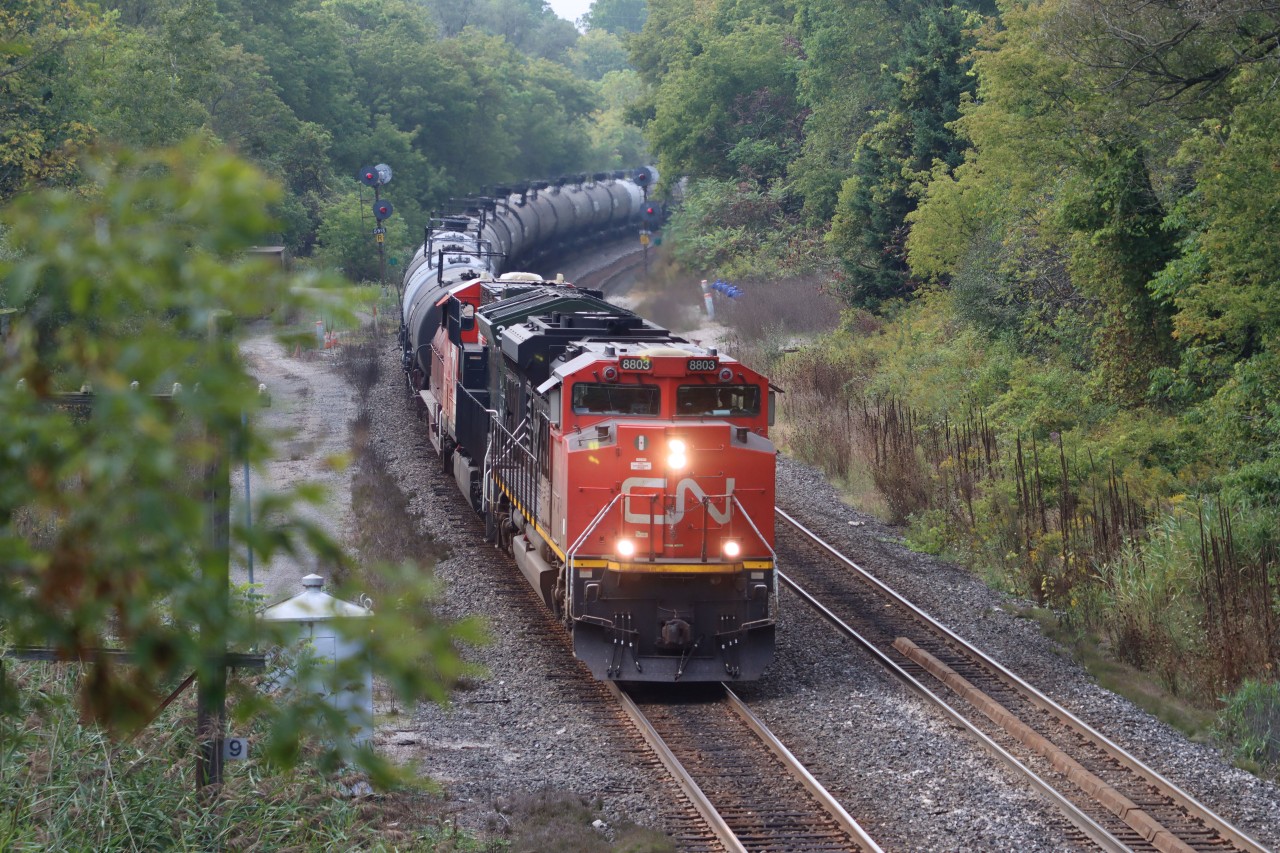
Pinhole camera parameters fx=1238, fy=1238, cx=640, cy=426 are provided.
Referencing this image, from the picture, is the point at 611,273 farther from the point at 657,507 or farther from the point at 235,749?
the point at 235,749

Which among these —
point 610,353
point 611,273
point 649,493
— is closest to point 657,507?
point 649,493

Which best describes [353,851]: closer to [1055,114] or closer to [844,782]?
[844,782]

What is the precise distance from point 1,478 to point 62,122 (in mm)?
28936

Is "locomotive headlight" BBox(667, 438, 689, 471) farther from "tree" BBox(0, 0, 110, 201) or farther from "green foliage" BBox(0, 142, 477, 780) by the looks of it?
"tree" BBox(0, 0, 110, 201)

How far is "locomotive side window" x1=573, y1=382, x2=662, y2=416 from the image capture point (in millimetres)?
12016

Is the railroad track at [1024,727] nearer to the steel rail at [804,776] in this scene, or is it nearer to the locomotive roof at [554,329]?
the steel rail at [804,776]

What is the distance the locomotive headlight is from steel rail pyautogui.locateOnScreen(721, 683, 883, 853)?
2.38 metres

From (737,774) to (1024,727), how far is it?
2791 millimetres

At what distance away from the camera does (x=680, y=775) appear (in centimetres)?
997

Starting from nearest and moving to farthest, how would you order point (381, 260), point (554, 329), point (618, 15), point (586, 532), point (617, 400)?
point (586, 532), point (617, 400), point (554, 329), point (381, 260), point (618, 15)

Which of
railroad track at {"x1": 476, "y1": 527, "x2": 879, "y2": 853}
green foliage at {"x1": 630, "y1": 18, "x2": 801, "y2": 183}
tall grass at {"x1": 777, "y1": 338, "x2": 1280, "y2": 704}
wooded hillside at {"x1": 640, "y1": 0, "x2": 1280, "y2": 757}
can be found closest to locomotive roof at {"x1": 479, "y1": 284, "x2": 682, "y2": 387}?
railroad track at {"x1": 476, "y1": 527, "x2": 879, "y2": 853}

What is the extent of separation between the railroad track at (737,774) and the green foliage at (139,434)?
22.0ft

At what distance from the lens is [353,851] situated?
7.48 metres

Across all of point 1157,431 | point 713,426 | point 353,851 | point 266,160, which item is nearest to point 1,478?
point 353,851
